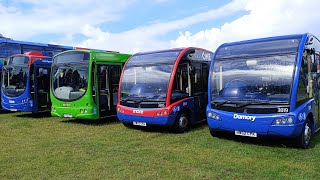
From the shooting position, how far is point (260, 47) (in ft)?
27.5

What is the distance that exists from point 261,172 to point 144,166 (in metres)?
2.12

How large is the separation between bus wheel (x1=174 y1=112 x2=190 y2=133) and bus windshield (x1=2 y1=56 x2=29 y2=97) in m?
7.29

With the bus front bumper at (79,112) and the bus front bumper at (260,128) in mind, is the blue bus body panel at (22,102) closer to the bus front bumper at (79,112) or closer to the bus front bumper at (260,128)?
the bus front bumper at (79,112)

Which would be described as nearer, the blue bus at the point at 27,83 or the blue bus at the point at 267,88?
the blue bus at the point at 267,88

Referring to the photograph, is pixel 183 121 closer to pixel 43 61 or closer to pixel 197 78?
pixel 197 78

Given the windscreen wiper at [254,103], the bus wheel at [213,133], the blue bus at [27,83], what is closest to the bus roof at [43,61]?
the blue bus at [27,83]

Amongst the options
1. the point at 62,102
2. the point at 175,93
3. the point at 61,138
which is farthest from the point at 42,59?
the point at 175,93

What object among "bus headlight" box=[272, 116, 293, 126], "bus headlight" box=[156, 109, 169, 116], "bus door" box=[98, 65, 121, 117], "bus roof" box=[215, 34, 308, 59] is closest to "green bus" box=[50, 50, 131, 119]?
"bus door" box=[98, 65, 121, 117]

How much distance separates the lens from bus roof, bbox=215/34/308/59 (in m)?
8.02

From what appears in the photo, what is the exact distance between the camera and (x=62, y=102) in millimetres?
12391

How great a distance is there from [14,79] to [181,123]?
809cm

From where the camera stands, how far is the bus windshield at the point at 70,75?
12.1m

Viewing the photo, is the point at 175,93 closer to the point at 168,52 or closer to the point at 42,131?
the point at 168,52

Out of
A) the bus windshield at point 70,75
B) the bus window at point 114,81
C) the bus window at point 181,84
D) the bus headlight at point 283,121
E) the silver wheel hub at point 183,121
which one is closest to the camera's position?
the bus headlight at point 283,121
